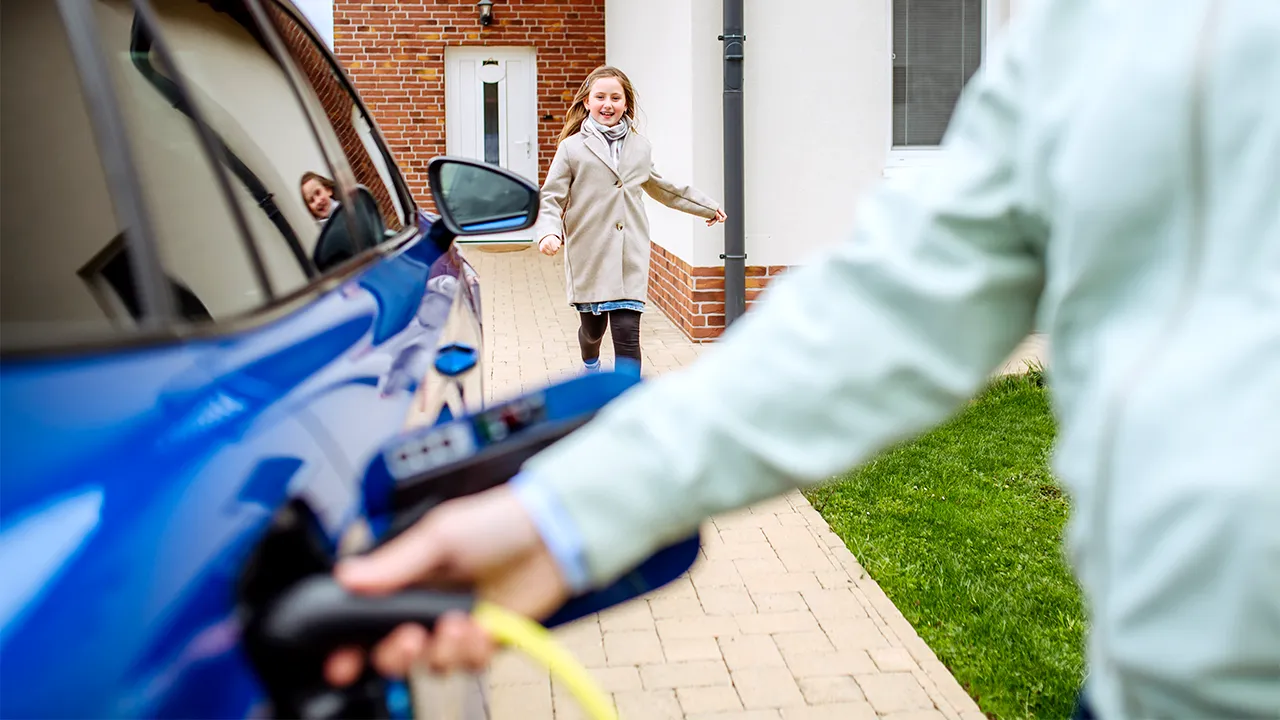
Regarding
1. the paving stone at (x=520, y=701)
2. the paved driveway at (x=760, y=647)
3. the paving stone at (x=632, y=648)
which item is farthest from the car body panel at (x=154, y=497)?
the paving stone at (x=632, y=648)

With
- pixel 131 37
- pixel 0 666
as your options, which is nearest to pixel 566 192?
pixel 131 37

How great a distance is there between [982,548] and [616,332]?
8.29ft

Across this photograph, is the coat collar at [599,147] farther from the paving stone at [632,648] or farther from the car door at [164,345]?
the car door at [164,345]

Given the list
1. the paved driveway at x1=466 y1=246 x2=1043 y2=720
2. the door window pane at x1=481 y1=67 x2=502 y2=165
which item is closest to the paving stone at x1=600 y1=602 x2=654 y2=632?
the paved driveway at x1=466 y1=246 x2=1043 y2=720

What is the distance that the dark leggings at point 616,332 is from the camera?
6879 millimetres

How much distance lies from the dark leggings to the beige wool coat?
0.38ft

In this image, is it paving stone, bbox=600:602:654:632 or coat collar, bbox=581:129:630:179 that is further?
coat collar, bbox=581:129:630:179

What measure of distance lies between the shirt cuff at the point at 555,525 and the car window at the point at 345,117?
171 cm

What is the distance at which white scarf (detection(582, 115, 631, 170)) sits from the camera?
6824 mm

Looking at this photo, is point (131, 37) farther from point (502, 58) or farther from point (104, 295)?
point (502, 58)

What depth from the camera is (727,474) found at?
3.51 feet

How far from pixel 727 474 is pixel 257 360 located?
1.86 ft

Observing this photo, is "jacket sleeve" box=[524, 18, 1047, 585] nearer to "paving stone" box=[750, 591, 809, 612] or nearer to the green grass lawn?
the green grass lawn

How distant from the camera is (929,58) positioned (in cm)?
880
